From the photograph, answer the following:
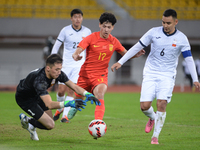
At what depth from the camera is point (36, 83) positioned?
5.38 m

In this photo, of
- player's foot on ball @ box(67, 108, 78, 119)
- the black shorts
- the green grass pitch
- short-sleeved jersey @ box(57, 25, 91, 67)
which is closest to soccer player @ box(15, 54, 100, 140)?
the black shorts

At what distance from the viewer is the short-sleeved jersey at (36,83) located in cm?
533

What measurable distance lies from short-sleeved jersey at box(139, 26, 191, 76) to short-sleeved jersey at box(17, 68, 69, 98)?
5.62 ft

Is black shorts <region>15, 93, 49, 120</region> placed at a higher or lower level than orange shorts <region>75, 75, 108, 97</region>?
lower

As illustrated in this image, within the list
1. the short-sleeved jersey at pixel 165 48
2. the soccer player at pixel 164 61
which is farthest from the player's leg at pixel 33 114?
the short-sleeved jersey at pixel 165 48

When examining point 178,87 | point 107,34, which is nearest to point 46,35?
point 178,87

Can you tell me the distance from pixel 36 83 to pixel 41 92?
21 centimetres

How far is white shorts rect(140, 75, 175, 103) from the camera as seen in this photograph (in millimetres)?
5688

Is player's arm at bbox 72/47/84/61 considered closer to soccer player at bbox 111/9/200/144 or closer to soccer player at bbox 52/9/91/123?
soccer player at bbox 111/9/200/144

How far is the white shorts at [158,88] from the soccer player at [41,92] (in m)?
1.04

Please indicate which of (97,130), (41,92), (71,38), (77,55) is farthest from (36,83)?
(71,38)

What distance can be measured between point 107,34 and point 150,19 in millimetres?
16276

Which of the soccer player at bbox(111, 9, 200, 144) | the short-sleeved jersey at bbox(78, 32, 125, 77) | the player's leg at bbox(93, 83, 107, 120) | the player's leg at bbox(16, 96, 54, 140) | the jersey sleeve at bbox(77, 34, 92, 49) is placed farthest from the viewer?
the short-sleeved jersey at bbox(78, 32, 125, 77)

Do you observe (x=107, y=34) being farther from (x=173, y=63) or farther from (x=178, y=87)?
(x=178, y=87)
